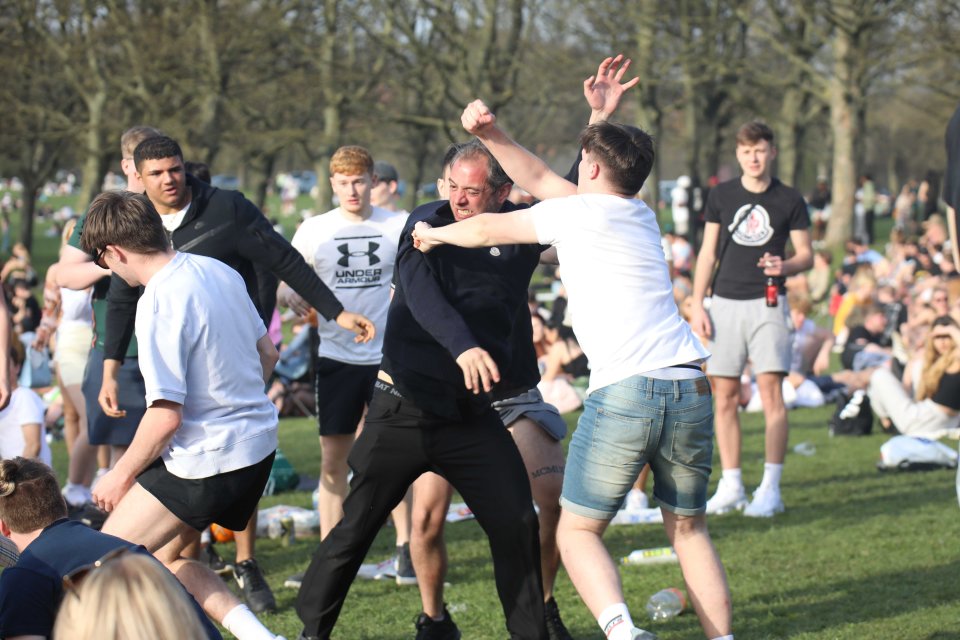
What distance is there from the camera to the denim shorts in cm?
452

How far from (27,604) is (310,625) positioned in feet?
5.98

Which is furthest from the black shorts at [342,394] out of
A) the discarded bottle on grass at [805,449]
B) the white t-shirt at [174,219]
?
the discarded bottle on grass at [805,449]

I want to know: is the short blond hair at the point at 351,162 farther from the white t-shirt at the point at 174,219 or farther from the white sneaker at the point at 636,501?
the white sneaker at the point at 636,501

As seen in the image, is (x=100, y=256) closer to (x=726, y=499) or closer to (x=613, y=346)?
(x=613, y=346)

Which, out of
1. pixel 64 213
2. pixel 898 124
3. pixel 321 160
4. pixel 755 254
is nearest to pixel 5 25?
pixel 321 160

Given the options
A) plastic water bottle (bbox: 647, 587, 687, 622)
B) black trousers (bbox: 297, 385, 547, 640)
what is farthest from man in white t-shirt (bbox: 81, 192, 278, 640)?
plastic water bottle (bbox: 647, 587, 687, 622)

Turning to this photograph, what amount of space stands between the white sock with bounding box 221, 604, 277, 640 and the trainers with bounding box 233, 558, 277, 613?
5.56 ft

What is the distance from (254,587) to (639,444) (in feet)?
8.57

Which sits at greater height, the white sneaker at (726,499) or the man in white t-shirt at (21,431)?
the man in white t-shirt at (21,431)

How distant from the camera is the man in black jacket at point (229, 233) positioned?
5.92 m

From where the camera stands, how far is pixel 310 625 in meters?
5.16

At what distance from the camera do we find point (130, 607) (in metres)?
2.43

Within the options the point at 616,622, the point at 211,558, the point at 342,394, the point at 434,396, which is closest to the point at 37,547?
the point at 434,396

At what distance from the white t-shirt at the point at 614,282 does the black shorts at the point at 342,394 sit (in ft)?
8.93
